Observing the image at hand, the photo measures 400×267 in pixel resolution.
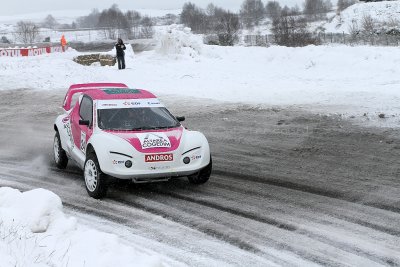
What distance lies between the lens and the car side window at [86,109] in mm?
9438

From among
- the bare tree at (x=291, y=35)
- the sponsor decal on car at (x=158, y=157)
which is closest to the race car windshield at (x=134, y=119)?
the sponsor decal on car at (x=158, y=157)

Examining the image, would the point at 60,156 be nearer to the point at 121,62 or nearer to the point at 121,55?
the point at 121,55

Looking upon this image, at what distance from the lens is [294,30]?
46531mm

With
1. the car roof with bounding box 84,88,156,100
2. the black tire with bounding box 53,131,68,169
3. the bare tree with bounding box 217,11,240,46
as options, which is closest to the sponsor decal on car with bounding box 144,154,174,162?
the car roof with bounding box 84,88,156,100

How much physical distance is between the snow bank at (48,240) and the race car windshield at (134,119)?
2.42m

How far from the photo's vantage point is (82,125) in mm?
9375

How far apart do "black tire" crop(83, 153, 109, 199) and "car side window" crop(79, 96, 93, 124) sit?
3.31ft

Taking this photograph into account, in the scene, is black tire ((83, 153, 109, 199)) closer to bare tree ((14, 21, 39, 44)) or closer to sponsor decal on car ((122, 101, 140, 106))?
sponsor decal on car ((122, 101, 140, 106))

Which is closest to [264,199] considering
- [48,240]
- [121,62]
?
[48,240]

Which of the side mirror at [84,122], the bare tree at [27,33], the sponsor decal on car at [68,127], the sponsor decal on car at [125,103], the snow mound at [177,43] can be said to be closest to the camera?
the side mirror at [84,122]

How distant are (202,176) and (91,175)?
72.5 inches

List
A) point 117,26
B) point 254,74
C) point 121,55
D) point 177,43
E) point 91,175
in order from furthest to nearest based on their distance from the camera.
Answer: point 117,26 < point 177,43 < point 121,55 < point 254,74 < point 91,175

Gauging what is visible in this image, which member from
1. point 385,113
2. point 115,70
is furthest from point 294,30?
point 385,113

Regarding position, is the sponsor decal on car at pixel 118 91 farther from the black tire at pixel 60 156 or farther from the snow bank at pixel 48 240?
the snow bank at pixel 48 240
